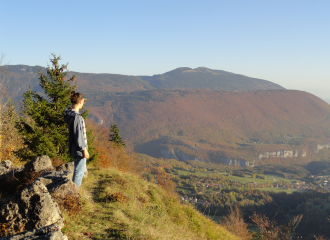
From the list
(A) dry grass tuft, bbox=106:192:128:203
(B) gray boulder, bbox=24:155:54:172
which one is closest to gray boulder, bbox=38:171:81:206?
(A) dry grass tuft, bbox=106:192:128:203

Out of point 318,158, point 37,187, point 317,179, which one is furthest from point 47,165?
point 318,158

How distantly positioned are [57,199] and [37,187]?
775mm

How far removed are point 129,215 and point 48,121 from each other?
391 inches

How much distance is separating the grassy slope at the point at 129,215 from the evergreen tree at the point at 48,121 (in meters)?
4.08

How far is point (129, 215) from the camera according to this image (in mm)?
6492

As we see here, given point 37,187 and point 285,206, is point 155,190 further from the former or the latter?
point 285,206

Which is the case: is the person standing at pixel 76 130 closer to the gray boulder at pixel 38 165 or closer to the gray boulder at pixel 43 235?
the gray boulder at pixel 43 235

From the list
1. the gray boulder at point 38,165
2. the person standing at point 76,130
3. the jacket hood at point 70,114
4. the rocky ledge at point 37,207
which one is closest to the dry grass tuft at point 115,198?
the rocky ledge at point 37,207

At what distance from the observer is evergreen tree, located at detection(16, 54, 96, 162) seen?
13211 millimetres

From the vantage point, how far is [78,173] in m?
5.57

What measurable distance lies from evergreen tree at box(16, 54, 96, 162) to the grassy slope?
408cm

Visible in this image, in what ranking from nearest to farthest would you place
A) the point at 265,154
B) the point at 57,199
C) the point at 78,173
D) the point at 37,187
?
the point at 37,187, the point at 57,199, the point at 78,173, the point at 265,154

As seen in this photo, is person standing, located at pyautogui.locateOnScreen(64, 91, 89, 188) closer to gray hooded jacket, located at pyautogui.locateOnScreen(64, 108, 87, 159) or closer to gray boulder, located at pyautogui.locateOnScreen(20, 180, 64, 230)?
gray hooded jacket, located at pyautogui.locateOnScreen(64, 108, 87, 159)

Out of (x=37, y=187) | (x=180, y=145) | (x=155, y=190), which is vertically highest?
(x=37, y=187)
